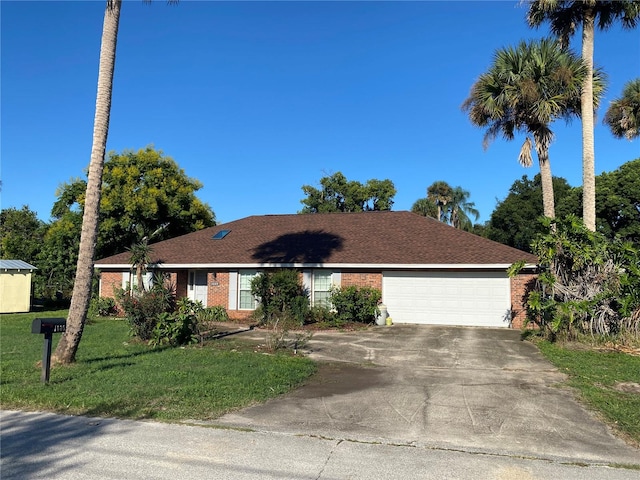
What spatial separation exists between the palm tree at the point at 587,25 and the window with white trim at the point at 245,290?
1222 centimetres

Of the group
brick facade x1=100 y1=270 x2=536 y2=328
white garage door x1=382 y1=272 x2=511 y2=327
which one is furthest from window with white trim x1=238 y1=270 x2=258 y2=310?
white garage door x1=382 y1=272 x2=511 y2=327

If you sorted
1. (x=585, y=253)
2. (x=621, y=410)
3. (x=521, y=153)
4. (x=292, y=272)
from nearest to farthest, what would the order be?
(x=621, y=410) → (x=585, y=253) → (x=521, y=153) → (x=292, y=272)

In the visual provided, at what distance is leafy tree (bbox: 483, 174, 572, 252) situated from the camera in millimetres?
42144

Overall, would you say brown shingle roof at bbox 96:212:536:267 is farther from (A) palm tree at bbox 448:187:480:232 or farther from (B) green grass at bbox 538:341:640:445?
(A) palm tree at bbox 448:187:480:232

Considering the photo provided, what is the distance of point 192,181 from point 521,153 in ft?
71.3

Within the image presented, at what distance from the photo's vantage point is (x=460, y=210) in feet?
177

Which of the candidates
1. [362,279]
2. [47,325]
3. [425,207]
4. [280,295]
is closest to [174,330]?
[47,325]

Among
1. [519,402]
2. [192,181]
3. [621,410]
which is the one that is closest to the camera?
[621,410]

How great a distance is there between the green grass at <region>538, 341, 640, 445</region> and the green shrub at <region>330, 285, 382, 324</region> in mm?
6111

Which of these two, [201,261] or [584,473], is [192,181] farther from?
[584,473]

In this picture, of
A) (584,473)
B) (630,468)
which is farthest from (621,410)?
(584,473)

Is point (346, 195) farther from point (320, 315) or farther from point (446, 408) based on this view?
point (446, 408)

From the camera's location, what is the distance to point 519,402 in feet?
23.4

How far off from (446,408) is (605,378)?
159 inches
